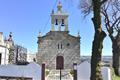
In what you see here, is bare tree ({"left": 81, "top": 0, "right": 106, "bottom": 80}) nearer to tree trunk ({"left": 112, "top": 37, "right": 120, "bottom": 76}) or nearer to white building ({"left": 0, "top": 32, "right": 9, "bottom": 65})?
tree trunk ({"left": 112, "top": 37, "right": 120, "bottom": 76})

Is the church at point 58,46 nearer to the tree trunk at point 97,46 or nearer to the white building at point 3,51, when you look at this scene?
the white building at point 3,51

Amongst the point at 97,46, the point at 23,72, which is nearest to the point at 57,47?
the point at 23,72

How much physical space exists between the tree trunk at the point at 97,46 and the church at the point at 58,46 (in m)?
43.7

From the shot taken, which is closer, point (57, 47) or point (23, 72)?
point (23, 72)

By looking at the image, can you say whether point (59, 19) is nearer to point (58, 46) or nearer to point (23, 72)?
point (58, 46)

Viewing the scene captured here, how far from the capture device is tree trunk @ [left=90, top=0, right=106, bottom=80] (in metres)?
17.3

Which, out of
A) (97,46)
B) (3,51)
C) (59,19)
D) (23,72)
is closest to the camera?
(97,46)

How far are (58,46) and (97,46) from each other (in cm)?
4573

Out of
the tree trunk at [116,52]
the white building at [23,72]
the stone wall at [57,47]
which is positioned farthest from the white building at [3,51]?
the stone wall at [57,47]

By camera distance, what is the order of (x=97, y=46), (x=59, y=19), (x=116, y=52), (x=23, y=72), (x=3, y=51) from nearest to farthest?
(x=97, y=46), (x=23, y=72), (x=116, y=52), (x=3, y=51), (x=59, y=19)

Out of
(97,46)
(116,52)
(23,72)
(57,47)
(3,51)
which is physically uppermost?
(57,47)

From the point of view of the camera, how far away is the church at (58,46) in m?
62.2

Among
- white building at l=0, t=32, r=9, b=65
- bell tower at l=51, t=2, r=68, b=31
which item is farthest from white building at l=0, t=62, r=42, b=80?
bell tower at l=51, t=2, r=68, b=31

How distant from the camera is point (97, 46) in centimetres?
1759
